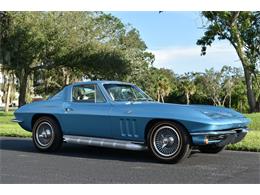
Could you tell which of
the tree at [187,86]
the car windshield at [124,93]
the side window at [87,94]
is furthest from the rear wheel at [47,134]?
the tree at [187,86]

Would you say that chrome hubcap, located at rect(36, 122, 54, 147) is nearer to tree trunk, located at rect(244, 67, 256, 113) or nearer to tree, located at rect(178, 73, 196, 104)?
tree trunk, located at rect(244, 67, 256, 113)

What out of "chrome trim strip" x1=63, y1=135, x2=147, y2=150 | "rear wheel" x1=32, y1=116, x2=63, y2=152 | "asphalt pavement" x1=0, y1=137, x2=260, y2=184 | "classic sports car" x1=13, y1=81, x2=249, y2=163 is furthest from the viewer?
"rear wheel" x1=32, y1=116, x2=63, y2=152

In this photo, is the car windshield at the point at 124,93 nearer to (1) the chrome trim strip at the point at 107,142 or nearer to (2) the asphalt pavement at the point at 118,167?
(1) the chrome trim strip at the point at 107,142

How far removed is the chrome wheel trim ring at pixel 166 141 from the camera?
7223 mm

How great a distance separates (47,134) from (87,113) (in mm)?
1277

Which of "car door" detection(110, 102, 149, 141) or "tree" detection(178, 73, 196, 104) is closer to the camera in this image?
"car door" detection(110, 102, 149, 141)

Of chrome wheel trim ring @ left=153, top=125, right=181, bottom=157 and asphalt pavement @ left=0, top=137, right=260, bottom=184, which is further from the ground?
chrome wheel trim ring @ left=153, top=125, right=181, bottom=157

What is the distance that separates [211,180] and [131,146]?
211 centimetres

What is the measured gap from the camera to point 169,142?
7.28 metres

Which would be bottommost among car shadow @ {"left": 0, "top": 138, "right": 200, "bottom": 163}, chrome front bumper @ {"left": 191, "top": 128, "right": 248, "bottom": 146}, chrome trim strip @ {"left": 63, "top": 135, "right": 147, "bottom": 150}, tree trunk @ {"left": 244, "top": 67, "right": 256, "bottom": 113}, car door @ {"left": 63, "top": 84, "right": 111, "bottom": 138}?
car shadow @ {"left": 0, "top": 138, "right": 200, "bottom": 163}

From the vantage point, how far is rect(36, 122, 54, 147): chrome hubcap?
8.87 metres

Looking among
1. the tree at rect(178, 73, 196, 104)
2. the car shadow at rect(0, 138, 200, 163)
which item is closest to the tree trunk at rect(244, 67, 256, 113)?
the car shadow at rect(0, 138, 200, 163)

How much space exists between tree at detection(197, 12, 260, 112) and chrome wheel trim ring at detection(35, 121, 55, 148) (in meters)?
19.3

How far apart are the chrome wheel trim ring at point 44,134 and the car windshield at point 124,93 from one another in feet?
5.23
